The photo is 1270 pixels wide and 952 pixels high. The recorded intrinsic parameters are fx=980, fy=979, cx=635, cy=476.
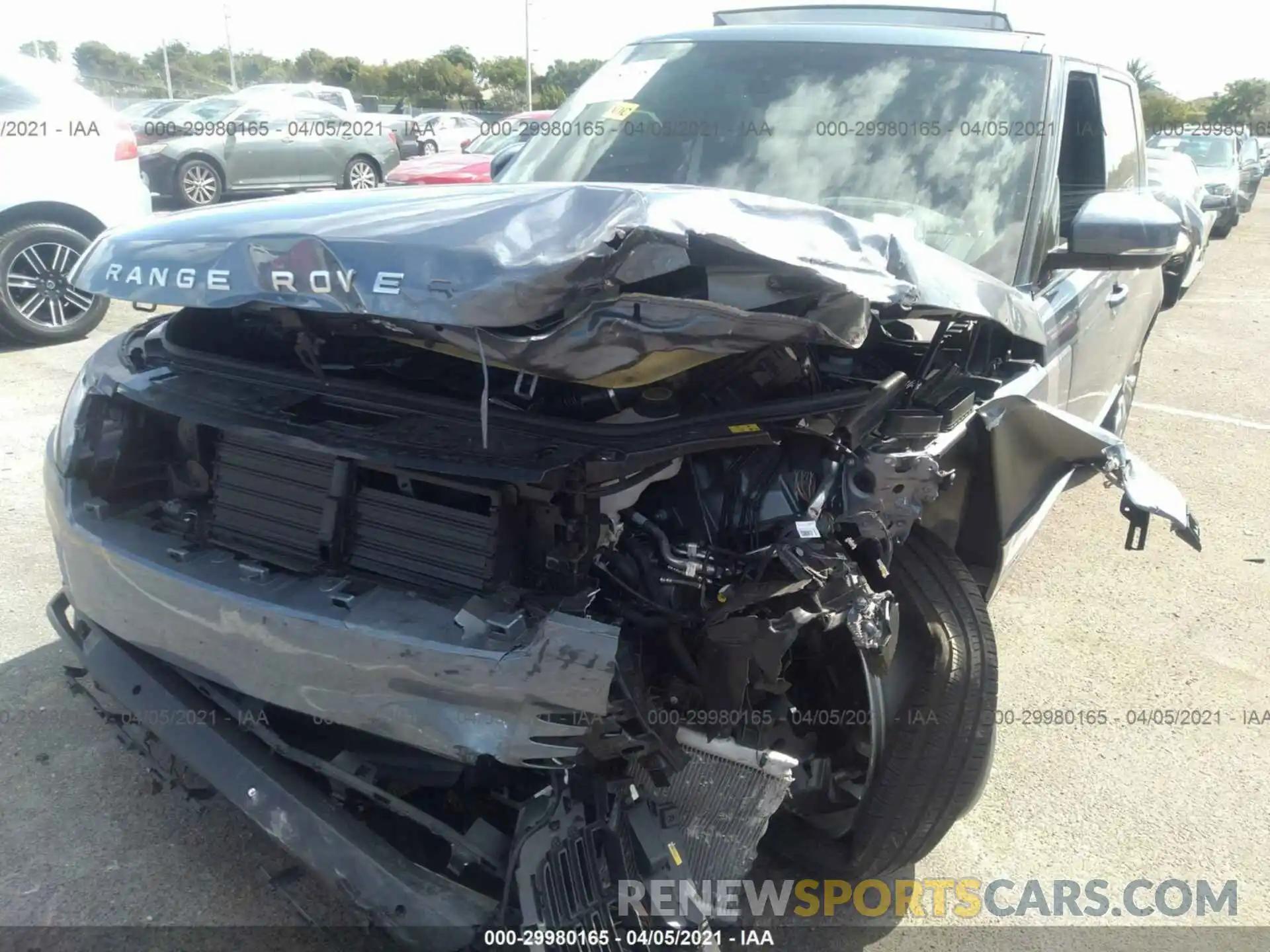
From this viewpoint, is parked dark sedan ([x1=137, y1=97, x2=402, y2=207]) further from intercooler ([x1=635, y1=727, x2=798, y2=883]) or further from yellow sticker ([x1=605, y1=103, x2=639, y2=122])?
intercooler ([x1=635, y1=727, x2=798, y2=883])

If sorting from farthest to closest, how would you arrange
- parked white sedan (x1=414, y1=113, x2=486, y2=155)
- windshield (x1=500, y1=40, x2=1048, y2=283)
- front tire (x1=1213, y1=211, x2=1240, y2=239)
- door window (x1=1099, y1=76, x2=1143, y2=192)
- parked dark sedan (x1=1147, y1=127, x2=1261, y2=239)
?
parked white sedan (x1=414, y1=113, x2=486, y2=155) < front tire (x1=1213, y1=211, x2=1240, y2=239) < parked dark sedan (x1=1147, y1=127, x2=1261, y2=239) < door window (x1=1099, y1=76, x2=1143, y2=192) < windshield (x1=500, y1=40, x2=1048, y2=283)

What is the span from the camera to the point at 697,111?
3.33 meters

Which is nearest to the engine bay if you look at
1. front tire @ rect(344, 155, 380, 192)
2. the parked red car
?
the parked red car

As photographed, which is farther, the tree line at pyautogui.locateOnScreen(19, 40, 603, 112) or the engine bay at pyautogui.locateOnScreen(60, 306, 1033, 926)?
the tree line at pyautogui.locateOnScreen(19, 40, 603, 112)

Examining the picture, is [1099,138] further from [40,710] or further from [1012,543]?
[40,710]

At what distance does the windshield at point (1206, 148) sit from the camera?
55.5 ft

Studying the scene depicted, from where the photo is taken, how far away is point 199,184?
46.1 feet

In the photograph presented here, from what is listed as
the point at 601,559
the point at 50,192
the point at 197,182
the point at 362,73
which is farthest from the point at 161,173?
the point at 362,73

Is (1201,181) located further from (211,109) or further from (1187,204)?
(211,109)

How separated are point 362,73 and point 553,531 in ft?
181

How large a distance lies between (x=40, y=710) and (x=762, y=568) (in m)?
2.33

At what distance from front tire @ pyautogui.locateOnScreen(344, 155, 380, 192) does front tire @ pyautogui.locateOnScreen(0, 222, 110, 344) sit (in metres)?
8.62

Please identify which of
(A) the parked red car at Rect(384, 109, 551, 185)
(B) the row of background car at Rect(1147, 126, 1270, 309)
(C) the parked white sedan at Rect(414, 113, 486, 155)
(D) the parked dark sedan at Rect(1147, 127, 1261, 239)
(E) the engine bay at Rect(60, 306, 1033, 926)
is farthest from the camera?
(C) the parked white sedan at Rect(414, 113, 486, 155)

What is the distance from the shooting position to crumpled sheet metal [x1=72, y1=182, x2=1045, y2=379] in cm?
175
